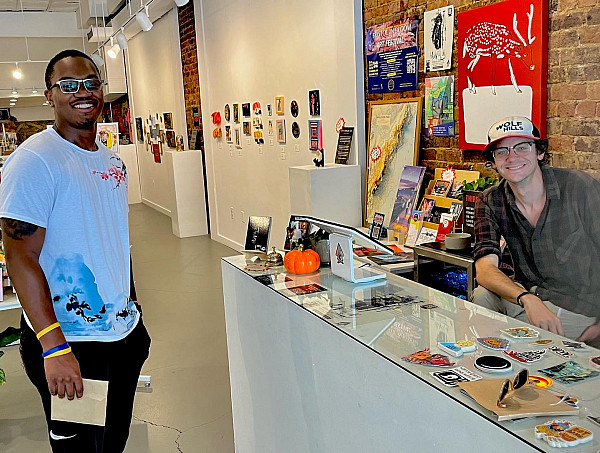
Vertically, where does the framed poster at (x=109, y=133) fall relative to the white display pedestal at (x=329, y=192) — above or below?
above

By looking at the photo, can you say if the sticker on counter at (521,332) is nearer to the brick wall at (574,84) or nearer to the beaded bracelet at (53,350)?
the beaded bracelet at (53,350)

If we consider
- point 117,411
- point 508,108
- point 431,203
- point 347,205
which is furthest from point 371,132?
point 117,411

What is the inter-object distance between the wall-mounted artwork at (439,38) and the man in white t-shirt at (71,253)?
257 centimetres

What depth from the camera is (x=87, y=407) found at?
207 cm

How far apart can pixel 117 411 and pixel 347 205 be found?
9.79ft

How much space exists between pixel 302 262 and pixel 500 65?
1.85m

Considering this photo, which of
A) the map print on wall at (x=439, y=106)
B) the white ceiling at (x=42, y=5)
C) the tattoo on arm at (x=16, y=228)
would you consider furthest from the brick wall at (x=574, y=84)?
the white ceiling at (x=42, y=5)

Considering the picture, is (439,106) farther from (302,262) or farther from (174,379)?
(174,379)

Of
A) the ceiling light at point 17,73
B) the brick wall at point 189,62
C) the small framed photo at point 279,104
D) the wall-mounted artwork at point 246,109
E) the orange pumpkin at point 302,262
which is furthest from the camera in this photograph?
the ceiling light at point 17,73

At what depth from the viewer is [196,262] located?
7.73 m

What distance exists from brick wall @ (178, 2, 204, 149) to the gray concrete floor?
2.95 m

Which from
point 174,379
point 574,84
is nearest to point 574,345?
point 574,84

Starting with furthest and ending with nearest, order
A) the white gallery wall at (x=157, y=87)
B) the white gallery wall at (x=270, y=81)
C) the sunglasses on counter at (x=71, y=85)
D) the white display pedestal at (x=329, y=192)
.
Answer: the white gallery wall at (x=157, y=87) → the white gallery wall at (x=270, y=81) → the white display pedestal at (x=329, y=192) → the sunglasses on counter at (x=71, y=85)

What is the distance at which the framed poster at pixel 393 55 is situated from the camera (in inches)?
176
